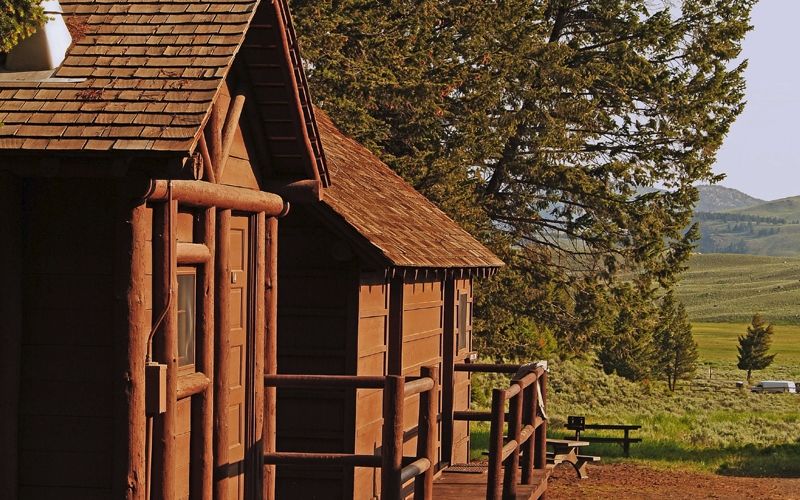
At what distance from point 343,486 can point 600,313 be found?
61.5 feet

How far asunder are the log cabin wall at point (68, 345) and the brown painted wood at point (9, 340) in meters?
0.11

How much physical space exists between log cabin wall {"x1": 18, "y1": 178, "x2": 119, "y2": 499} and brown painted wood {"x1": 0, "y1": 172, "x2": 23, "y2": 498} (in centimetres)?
11

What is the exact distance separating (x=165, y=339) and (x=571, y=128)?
2454 cm

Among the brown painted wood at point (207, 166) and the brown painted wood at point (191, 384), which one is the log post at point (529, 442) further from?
the brown painted wood at point (207, 166)

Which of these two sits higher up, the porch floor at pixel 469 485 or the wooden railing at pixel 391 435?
the wooden railing at pixel 391 435

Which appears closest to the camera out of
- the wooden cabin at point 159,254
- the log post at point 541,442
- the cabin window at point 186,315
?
the wooden cabin at point 159,254

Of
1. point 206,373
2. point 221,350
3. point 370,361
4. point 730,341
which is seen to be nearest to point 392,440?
point 221,350

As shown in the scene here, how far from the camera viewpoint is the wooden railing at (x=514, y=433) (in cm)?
1347

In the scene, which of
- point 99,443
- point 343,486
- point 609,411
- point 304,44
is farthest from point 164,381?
point 609,411

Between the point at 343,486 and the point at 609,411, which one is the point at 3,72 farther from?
the point at 609,411

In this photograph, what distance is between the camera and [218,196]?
397 inches

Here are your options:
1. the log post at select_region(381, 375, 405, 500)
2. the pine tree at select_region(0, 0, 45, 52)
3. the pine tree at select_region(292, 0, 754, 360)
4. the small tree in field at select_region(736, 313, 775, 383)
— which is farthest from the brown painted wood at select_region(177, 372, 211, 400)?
the small tree in field at select_region(736, 313, 775, 383)

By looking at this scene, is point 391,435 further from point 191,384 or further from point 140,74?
point 140,74

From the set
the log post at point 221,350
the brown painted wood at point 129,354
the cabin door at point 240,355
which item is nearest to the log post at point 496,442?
the cabin door at point 240,355
